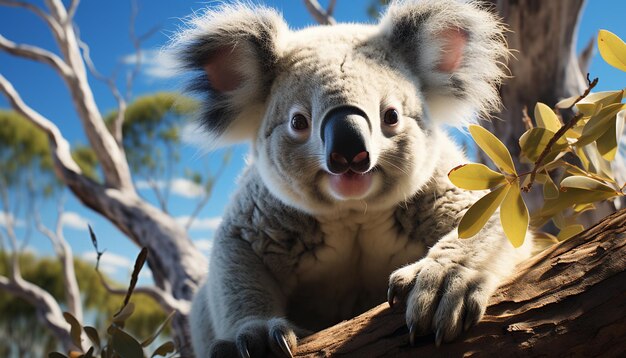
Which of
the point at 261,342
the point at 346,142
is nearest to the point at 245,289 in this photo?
the point at 261,342

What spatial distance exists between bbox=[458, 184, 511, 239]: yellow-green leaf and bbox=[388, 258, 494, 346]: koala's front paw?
0.10 metres

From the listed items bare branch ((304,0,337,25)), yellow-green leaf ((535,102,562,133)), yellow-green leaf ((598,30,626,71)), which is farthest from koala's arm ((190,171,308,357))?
bare branch ((304,0,337,25))

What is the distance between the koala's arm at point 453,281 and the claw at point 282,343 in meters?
0.26

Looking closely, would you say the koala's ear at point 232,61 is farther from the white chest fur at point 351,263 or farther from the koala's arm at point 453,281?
the koala's arm at point 453,281

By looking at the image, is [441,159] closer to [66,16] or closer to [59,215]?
[66,16]

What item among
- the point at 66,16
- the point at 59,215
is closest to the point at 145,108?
the point at 59,215

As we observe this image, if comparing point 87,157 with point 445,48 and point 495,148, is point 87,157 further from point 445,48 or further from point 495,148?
point 495,148

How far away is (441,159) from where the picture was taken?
70.1 inches

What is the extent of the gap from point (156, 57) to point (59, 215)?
7.36 meters

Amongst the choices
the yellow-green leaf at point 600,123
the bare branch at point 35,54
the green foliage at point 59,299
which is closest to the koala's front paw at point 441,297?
the yellow-green leaf at point 600,123

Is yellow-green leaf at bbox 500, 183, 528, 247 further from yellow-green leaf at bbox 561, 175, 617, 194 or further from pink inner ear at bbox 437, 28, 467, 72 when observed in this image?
pink inner ear at bbox 437, 28, 467, 72

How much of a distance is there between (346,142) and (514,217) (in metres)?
0.38

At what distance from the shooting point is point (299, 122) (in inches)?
59.4

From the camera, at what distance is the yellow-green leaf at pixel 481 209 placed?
118 centimetres
